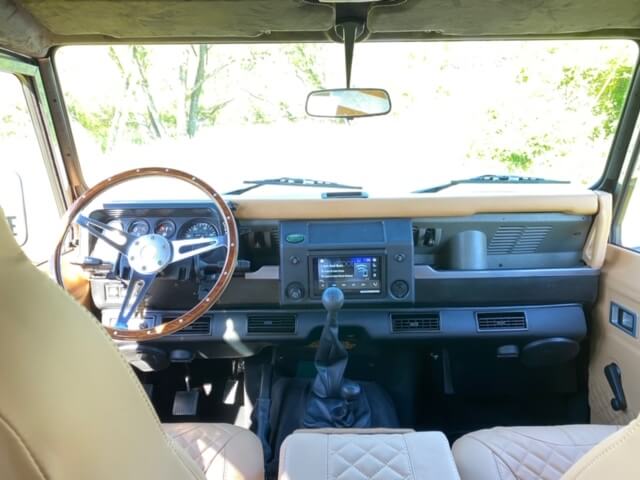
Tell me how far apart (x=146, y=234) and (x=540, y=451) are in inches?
69.6

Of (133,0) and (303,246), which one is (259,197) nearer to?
(303,246)

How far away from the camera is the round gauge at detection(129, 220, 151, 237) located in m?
2.57

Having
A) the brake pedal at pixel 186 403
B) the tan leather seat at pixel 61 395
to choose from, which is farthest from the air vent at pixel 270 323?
the tan leather seat at pixel 61 395

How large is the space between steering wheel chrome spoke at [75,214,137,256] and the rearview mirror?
1.05m

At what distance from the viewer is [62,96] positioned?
290cm

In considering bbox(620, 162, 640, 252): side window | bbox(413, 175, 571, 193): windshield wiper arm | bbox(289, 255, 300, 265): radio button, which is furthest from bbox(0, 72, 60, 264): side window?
bbox(620, 162, 640, 252): side window

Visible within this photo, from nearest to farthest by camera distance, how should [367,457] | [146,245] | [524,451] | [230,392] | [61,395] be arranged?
[61,395] < [367,457] < [524,451] < [146,245] < [230,392]

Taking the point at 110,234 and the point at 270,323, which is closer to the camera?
the point at 110,234

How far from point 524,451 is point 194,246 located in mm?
1452

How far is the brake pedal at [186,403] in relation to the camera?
115 inches

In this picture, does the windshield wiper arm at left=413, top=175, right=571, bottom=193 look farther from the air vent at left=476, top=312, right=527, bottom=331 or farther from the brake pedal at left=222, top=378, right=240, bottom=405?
the brake pedal at left=222, top=378, right=240, bottom=405

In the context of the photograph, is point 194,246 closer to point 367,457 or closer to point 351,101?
point 351,101

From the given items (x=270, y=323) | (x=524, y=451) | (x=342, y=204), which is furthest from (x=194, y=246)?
(x=524, y=451)

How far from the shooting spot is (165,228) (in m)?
2.56
